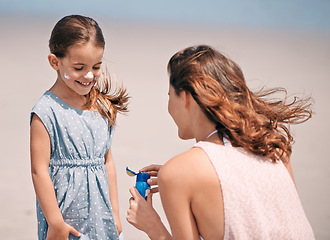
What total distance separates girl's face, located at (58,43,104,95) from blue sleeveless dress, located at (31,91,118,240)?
Answer: 4.3 inches

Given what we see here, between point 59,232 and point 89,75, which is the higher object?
point 89,75

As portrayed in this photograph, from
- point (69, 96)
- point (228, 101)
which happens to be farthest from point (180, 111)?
point (69, 96)

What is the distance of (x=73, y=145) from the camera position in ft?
8.26

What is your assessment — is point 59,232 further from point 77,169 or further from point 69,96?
point 69,96

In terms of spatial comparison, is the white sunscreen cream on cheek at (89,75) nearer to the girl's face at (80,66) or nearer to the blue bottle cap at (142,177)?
the girl's face at (80,66)

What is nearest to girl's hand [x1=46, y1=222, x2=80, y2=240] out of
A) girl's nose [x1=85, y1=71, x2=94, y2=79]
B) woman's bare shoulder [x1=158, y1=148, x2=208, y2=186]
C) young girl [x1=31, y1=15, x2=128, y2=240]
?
young girl [x1=31, y1=15, x2=128, y2=240]

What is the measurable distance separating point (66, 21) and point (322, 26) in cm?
1023

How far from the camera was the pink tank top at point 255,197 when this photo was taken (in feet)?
5.83

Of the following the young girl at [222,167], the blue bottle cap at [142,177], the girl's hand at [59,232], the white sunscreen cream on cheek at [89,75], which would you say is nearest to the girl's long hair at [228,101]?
the young girl at [222,167]

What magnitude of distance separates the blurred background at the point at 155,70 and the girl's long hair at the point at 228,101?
31 cm

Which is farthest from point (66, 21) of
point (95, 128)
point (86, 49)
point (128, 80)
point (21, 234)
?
→ point (128, 80)

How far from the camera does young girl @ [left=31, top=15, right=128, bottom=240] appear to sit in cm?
243

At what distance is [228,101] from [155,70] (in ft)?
22.5

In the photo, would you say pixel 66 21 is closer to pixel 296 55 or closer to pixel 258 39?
pixel 296 55
